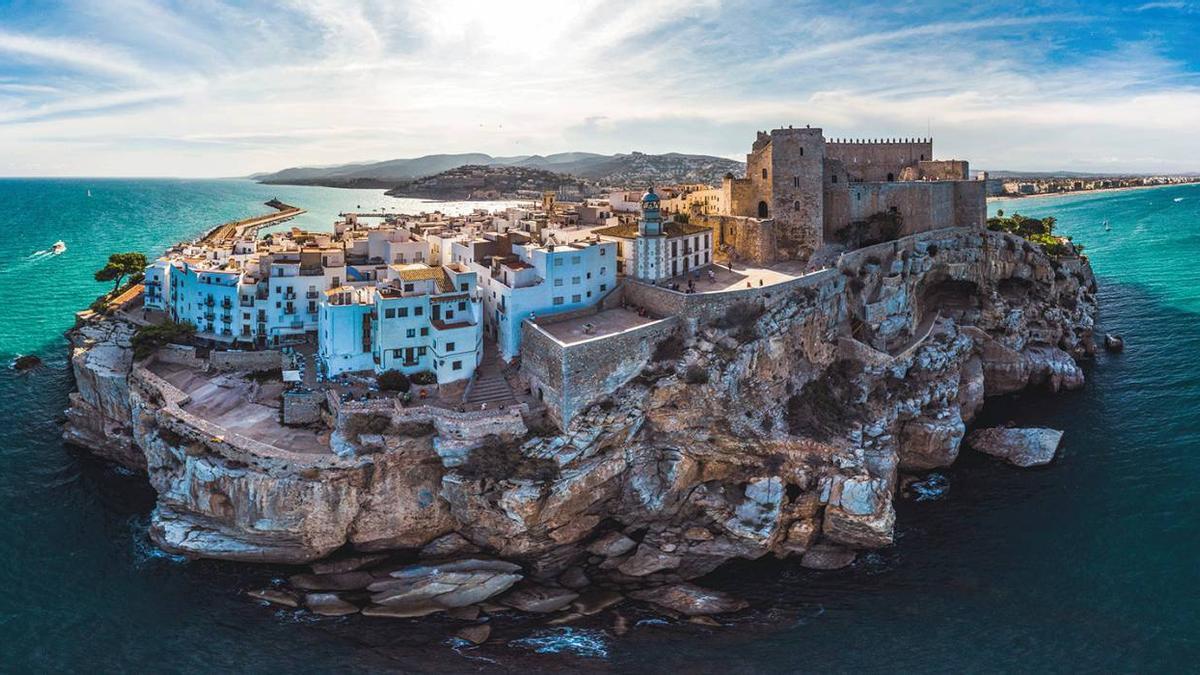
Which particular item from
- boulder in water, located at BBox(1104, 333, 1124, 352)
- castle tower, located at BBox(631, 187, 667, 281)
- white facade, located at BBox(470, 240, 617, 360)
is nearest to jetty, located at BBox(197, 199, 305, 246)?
white facade, located at BBox(470, 240, 617, 360)

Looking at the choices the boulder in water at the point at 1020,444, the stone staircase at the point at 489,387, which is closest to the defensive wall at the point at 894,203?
the boulder in water at the point at 1020,444

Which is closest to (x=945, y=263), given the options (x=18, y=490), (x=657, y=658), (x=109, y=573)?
(x=657, y=658)

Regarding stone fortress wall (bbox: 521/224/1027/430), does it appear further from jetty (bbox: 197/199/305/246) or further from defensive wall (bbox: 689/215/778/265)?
jetty (bbox: 197/199/305/246)

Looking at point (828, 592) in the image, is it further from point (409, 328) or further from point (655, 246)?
point (409, 328)

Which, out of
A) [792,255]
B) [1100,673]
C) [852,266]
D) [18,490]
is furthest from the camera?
[792,255]

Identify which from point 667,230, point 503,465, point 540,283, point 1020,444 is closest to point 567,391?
point 503,465

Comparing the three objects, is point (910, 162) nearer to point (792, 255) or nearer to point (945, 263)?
point (945, 263)
